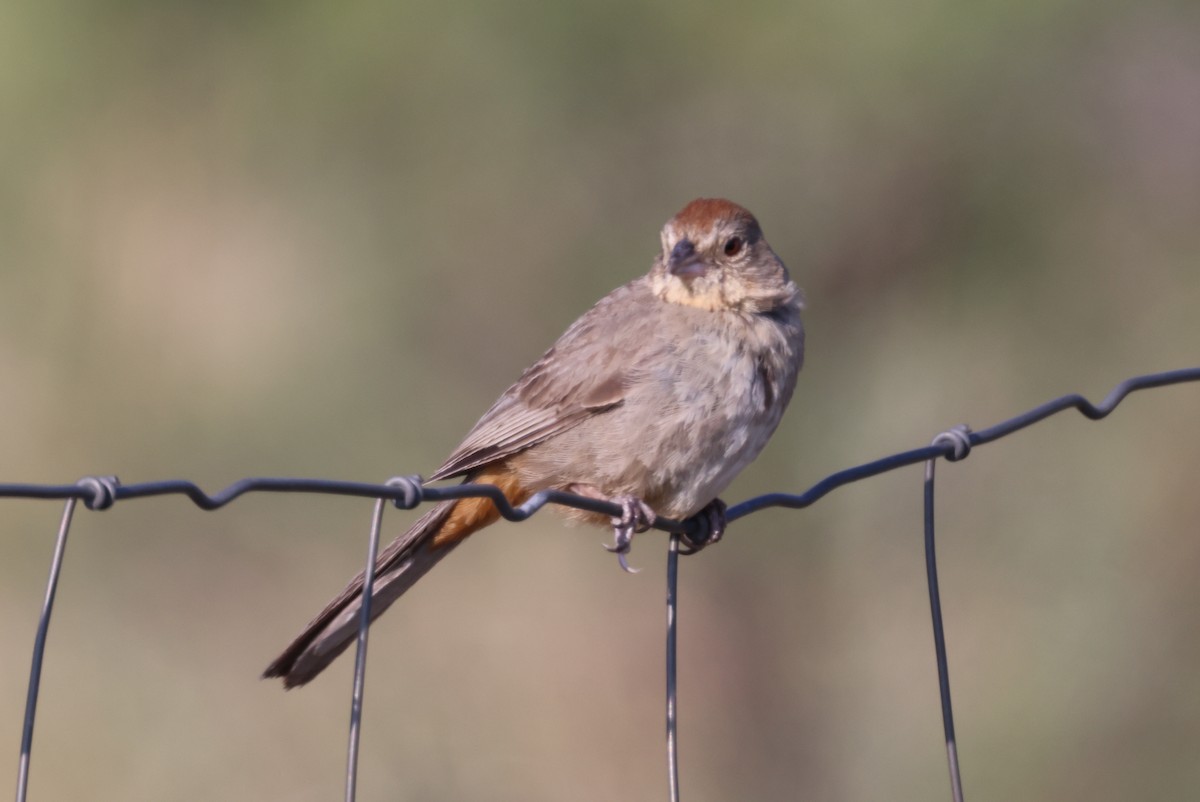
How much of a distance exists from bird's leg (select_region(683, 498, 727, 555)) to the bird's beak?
712 millimetres

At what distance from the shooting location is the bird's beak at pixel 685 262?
483 cm

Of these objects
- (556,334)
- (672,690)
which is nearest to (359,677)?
(672,690)

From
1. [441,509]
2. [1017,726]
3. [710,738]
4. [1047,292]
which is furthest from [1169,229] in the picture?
[441,509]

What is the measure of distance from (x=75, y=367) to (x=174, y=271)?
33.7 inches

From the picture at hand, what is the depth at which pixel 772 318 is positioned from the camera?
4.83 m

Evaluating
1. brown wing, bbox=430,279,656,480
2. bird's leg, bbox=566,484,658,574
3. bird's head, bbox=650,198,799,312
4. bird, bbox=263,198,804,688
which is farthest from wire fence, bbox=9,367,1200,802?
bird's head, bbox=650,198,799,312

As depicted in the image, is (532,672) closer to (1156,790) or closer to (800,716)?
(800,716)

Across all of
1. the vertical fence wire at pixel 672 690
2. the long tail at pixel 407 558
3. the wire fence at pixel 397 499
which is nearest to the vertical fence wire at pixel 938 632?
the wire fence at pixel 397 499

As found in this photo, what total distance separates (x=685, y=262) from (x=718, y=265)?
119mm

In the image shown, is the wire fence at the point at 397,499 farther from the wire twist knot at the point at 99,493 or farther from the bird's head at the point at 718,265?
the bird's head at the point at 718,265

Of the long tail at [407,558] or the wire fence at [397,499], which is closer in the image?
the wire fence at [397,499]

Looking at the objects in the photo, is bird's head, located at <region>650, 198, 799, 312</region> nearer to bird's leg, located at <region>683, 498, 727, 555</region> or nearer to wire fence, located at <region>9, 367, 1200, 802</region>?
bird's leg, located at <region>683, 498, 727, 555</region>

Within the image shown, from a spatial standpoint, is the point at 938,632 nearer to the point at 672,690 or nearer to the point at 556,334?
the point at 672,690

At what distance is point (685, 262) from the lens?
4859 millimetres
